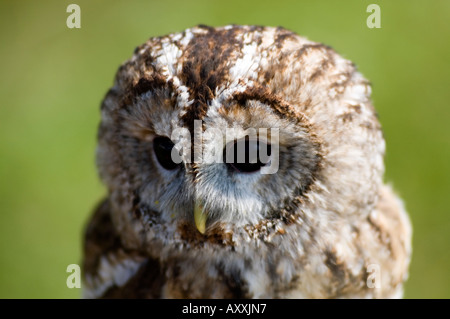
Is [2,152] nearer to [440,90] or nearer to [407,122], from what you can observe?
[407,122]

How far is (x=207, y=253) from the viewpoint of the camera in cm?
173

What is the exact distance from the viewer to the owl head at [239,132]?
4.76ft

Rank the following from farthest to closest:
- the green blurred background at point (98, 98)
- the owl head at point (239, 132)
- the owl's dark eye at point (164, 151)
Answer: the green blurred background at point (98, 98) < the owl's dark eye at point (164, 151) < the owl head at point (239, 132)

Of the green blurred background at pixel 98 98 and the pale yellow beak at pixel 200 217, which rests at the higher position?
the green blurred background at pixel 98 98

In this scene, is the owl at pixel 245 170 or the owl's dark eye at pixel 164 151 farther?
the owl's dark eye at pixel 164 151

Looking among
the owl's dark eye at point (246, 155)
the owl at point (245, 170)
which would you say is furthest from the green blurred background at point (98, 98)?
the owl's dark eye at point (246, 155)

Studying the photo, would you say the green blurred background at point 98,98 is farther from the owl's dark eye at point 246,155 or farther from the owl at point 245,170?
the owl's dark eye at point 246,155

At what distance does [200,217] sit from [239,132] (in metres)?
0.27

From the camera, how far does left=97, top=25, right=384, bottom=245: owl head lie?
1.45 meters

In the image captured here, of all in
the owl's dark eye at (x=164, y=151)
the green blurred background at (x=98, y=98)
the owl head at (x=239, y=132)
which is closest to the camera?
the owl head at (x=239, y=132)

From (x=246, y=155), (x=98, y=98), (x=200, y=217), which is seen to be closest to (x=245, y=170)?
(x=246, y=155)

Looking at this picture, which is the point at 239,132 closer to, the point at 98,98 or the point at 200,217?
the point at 200,217

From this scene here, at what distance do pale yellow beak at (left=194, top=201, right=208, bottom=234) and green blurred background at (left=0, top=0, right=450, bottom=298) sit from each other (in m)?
2.08
